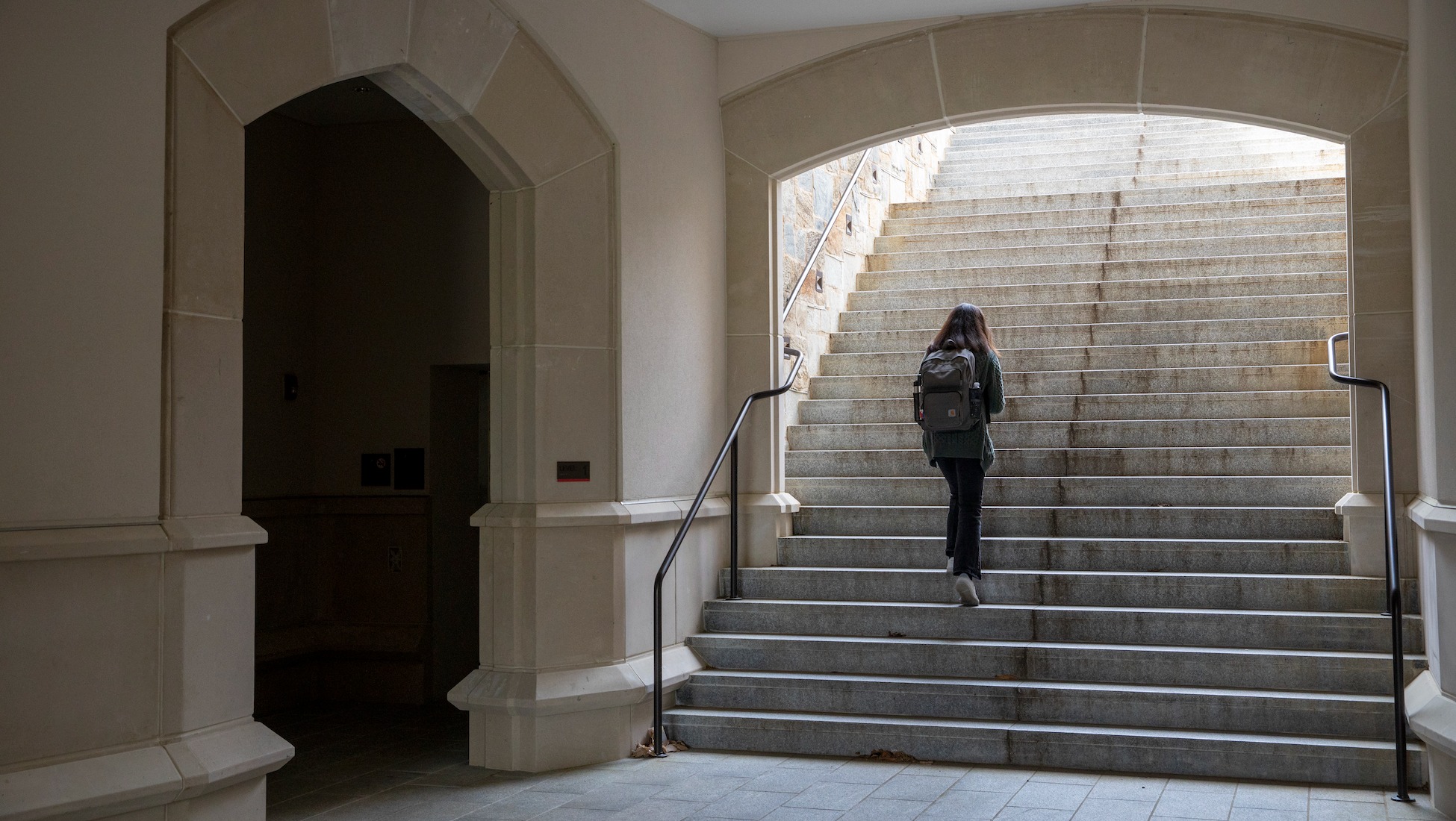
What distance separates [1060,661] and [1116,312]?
3415 mm

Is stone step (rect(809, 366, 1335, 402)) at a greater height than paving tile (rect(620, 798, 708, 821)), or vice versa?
stone step (rect(809, 366, 1335, 402))

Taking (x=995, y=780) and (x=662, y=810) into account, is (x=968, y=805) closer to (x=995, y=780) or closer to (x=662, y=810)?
(x=995, y=780)

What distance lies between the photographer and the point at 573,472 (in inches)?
233

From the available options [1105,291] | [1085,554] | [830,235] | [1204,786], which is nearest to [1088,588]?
[1085,554]

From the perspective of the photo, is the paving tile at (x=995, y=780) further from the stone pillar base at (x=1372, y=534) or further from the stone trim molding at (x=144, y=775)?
→ the stone trim molding at (x=144, y=775)

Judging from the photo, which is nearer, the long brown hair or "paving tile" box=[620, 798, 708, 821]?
"paving tile" box=[620, 798, 708, 821]

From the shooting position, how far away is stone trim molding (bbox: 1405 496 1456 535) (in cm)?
466

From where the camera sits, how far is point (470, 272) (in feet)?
25.5

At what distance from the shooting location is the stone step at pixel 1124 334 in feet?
26.1

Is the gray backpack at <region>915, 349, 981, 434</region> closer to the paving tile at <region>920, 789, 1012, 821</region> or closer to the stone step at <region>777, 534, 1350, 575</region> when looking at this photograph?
the stone step at <region>777, 534, 1350, 575</region>

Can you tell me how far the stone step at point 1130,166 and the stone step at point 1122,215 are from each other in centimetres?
82

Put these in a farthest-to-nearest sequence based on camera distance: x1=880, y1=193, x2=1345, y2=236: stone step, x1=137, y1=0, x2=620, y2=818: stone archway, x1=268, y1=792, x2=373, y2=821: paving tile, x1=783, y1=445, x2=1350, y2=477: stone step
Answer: x1=880, y1=193, x2=1345, y2=236: stone step, x1=783, y1=445, x2=1350, y2=477: stone step, x1=268, y1=792, x2=373, y2=821: paving tile, x1=137, y1=0, x2=620, y2=818: stone archway

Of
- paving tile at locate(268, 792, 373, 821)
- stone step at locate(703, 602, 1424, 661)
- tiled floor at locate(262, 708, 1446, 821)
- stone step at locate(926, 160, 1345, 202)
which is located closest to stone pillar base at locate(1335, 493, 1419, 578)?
stone step at locate(703, 602, 1424, 661)

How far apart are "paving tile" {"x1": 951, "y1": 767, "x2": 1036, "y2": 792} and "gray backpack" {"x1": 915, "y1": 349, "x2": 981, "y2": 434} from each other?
1.66m
